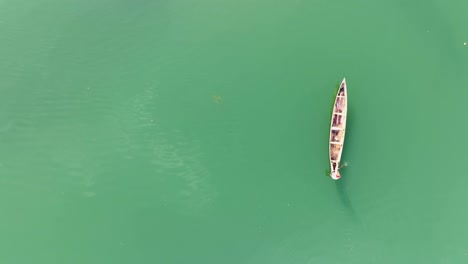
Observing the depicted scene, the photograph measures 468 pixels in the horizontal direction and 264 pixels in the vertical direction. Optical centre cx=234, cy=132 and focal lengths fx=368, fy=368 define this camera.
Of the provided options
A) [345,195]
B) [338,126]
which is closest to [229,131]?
[338,126]

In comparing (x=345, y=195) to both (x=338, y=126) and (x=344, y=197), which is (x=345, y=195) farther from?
(x=338, y=126)

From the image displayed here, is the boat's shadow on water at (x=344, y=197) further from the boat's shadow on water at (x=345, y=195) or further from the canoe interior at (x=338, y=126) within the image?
the canoe interior at (x=338, y=126)

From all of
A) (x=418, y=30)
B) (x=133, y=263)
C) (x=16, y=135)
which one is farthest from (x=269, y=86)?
(x=16, y=135)

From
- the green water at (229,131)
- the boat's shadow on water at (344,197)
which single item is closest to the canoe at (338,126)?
the green water at (229,131)

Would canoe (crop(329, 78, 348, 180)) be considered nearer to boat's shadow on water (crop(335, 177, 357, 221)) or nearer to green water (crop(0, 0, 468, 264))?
green water (crop(0, 0, 468, 264))

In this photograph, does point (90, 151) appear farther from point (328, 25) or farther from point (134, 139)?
point (328, 25)

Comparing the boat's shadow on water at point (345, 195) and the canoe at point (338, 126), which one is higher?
the canoe at point (338, 126)

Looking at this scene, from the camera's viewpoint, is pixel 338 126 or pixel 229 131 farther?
pixel 229 131
